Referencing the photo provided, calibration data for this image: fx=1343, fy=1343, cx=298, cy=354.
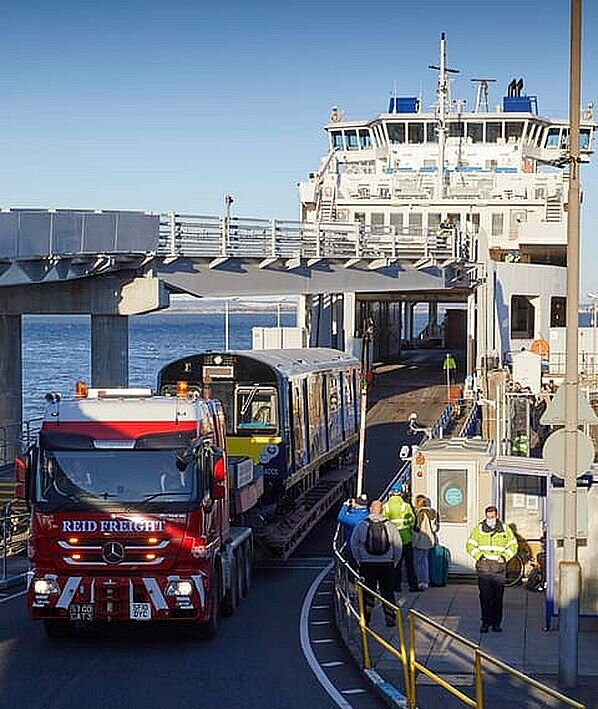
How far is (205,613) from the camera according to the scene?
16.1 metres

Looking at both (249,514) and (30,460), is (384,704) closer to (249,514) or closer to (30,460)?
(30,460)

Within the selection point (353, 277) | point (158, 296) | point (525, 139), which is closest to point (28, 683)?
point (158, 296)

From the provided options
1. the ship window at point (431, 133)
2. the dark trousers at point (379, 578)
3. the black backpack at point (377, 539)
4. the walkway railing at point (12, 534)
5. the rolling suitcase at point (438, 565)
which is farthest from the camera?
the ship window at point (431, 133)

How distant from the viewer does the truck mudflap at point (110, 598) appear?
51.6ft

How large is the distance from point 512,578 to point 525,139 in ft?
148

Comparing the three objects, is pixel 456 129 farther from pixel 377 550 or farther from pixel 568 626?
pixel 568 626

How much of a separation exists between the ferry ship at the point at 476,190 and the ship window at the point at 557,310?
0.10 metres

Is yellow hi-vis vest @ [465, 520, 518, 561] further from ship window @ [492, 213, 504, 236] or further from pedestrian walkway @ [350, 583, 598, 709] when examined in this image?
ship window @ [492, 213, 504, 236]

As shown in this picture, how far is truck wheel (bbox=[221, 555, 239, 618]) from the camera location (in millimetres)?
18016

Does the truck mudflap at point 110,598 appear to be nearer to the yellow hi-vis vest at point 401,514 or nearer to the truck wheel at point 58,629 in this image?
the truck wheel at point 58,629

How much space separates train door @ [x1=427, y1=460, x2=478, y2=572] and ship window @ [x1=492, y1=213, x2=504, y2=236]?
130ft

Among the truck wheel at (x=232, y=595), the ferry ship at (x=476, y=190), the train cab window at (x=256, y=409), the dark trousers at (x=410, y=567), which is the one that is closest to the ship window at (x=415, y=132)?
the ferry ship at (x=476, y=190)

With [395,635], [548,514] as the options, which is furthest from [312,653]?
[548,514]

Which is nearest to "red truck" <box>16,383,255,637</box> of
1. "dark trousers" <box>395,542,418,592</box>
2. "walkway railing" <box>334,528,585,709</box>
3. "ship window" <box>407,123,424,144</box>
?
"walkway railing" <box>334,528,585,709</box>
